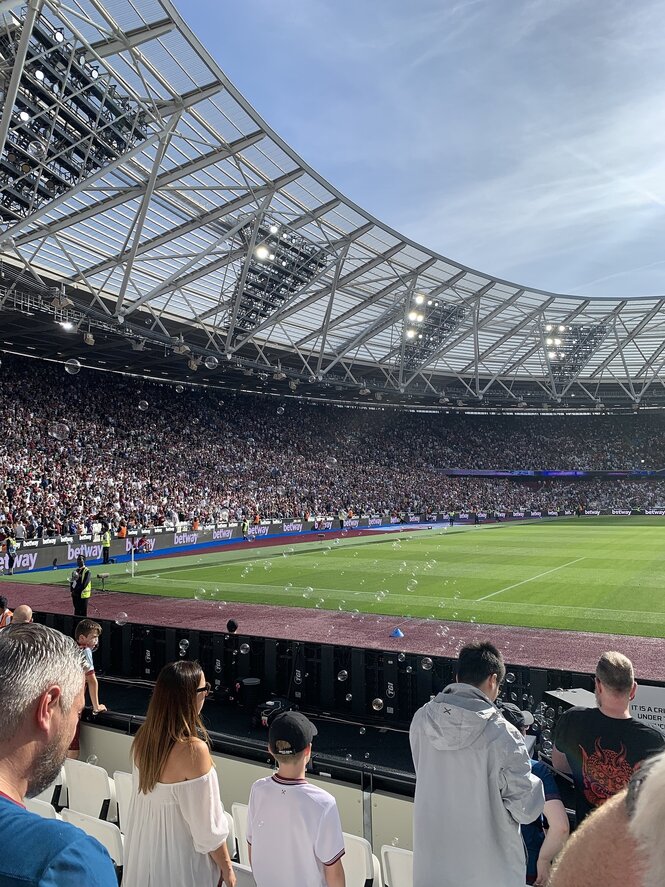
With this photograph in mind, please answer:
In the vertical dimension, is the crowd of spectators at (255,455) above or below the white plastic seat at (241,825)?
above

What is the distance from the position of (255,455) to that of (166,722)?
54160mm

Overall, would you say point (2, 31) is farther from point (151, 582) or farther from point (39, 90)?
point (151, 582)

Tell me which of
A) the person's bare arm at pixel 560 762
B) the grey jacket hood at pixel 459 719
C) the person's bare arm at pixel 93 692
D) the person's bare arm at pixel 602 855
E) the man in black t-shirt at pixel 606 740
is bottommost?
the person's bare arm at pixel 93 692

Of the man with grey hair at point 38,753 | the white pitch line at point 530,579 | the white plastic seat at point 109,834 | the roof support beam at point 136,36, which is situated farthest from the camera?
the white pitch line at point 530,579

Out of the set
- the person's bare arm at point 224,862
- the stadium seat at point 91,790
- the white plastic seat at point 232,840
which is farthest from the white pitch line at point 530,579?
the person's bare arm at point 224,862

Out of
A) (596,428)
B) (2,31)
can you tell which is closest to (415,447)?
(596,428)

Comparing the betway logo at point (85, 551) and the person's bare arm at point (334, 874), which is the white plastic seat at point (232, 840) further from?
the betway logo at point (85, 551)

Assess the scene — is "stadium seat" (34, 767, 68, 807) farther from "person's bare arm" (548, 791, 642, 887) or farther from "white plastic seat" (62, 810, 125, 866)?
"person's bare arm" (548, 791, 642, 887)

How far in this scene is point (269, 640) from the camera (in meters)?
11.4

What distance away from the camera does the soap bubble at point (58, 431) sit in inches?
1646

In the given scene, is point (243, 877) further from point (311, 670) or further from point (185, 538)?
point (185, 538)

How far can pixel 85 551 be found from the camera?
3123 centimetres

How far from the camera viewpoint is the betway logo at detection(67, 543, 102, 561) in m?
30.4

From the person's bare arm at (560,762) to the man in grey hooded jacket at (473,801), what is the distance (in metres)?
1.09
